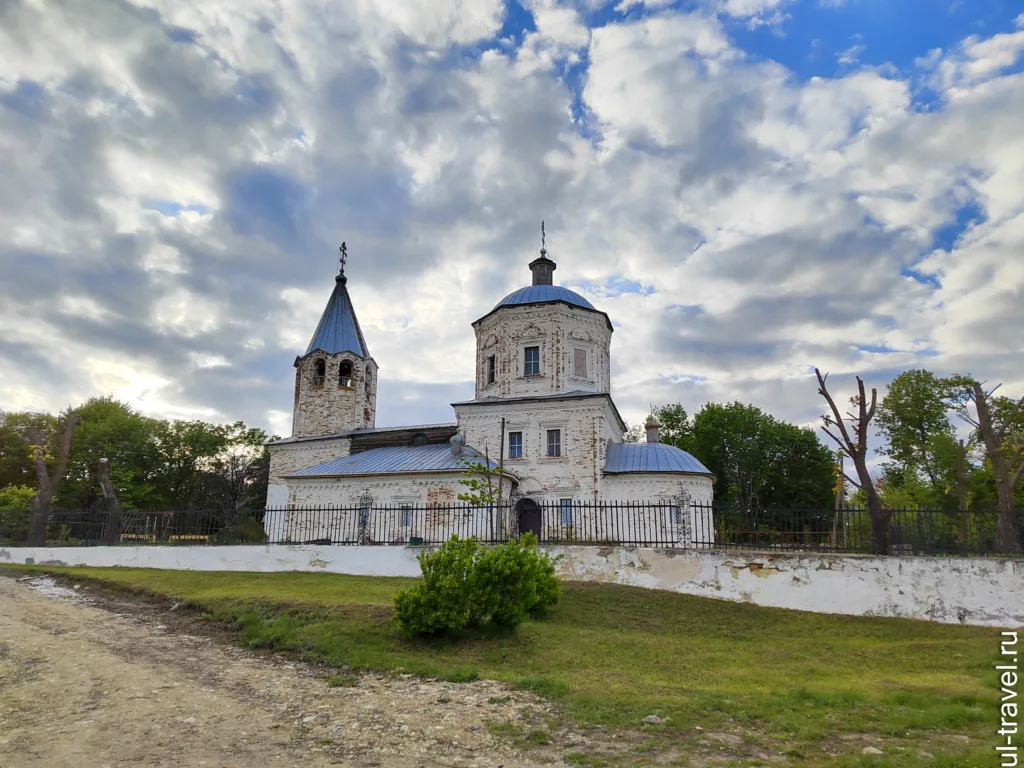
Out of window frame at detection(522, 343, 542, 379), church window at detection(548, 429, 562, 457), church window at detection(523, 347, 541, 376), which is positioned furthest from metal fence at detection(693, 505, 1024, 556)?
church window at detection(523, 347, 541, 376)

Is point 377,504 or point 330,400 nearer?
point 377,504

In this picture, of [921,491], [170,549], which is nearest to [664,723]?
[170,549]

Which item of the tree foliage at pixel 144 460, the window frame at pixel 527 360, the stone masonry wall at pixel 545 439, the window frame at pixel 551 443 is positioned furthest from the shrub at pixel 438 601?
the tree foliage at pixel 144 460

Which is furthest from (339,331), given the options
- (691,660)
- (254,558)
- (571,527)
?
(691,660)

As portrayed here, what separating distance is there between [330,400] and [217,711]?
23567mm

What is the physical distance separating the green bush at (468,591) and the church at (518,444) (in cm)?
1070

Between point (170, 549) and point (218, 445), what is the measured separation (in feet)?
90.9

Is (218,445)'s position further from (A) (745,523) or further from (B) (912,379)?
(B) (912,379)

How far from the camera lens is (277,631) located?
945 cm

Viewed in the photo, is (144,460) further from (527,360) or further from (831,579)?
(831,579)

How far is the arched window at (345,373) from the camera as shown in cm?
2955

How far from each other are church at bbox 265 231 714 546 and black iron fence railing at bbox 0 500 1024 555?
1.83ft

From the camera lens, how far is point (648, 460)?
2277cm

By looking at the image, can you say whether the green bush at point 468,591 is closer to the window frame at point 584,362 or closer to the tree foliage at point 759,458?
the window frame at point 584,362
